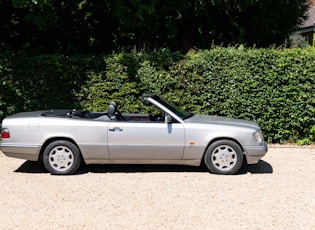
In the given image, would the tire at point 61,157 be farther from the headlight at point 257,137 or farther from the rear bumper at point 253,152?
the headlight at point 257,137

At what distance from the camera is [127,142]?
623 cm

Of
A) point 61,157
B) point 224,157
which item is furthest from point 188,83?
point 61,157

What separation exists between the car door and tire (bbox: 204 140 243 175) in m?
0.51

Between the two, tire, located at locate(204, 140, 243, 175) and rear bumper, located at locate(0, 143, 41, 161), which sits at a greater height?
rear bumper, located at locate(0, 143, 41, 161)

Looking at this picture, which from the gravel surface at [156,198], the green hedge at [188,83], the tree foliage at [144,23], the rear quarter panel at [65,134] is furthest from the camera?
the tree foliage at [144,23]

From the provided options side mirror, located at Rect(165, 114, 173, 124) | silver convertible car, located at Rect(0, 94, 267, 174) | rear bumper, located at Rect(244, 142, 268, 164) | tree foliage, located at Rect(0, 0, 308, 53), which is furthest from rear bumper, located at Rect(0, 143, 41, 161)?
tree foliage, located at Rect(0, 0, 308, 53)

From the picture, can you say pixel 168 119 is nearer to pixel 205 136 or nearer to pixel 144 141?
pixel 144 141

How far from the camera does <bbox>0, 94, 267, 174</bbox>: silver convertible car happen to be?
6.24 m

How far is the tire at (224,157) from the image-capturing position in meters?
6.34

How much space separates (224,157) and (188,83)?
305cm

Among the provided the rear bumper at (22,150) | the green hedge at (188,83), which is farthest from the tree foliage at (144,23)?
the rear bumper at (22,150)

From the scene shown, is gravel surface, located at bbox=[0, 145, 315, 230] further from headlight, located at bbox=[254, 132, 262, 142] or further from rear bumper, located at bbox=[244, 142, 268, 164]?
headlight, located at bbox=[254, 132, 262, 142]

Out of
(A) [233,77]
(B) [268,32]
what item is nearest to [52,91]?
(A) [233,77]

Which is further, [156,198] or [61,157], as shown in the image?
[61,157]
